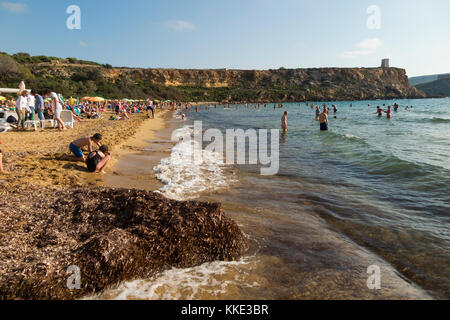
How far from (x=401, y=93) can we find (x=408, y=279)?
129 m

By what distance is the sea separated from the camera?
2.73 metres

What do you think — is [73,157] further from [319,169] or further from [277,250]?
[319,169]

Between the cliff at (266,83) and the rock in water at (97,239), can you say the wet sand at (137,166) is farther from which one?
the cliff at (266,83)

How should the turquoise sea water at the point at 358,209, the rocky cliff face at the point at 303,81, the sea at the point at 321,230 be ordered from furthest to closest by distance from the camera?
the rocky cliff face at the point at 303,81 → the turquoise sea water at the point at 358,209 → the sea at the point at 321,230

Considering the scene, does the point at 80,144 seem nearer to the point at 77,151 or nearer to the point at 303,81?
the point at 77,151

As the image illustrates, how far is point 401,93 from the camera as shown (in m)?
108

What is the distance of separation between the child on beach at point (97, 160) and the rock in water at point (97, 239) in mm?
2320

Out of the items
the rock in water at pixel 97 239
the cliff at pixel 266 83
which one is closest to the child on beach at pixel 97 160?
the rock in water at pixel 97 239

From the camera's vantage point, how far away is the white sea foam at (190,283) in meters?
2.48

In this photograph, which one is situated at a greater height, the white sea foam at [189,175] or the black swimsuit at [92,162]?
the black swimsuit at [92,162]

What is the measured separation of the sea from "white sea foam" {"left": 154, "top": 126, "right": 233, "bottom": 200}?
0.08 feet

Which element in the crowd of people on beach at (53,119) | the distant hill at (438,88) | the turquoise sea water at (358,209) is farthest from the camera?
the distant hill at (438,88)

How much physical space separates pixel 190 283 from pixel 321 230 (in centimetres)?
237
